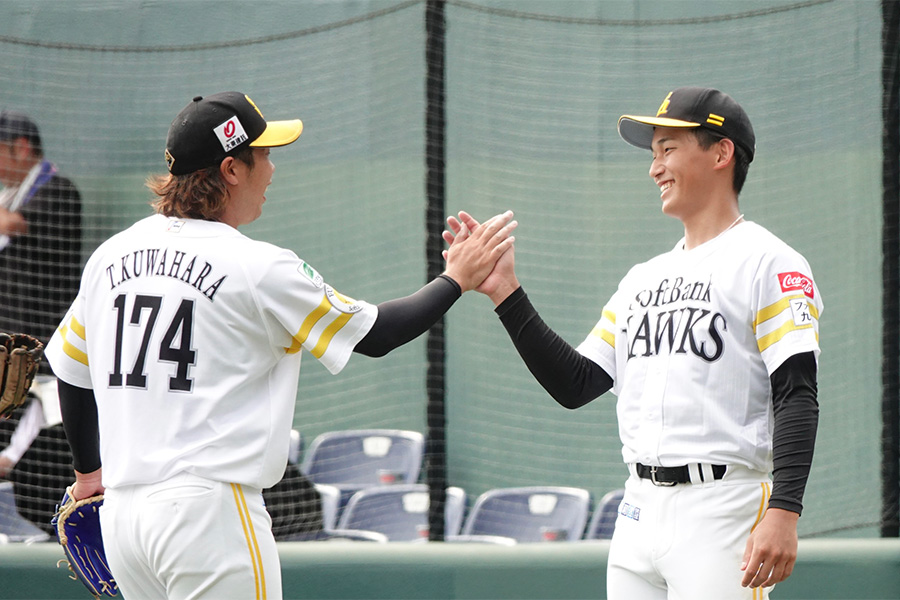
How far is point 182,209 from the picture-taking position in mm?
2381

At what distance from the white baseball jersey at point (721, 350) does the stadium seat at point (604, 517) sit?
2.38 m

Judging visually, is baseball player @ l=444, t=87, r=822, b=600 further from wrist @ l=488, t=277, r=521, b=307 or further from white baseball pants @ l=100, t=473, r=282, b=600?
white baseball pants @ l=100, t=473, r=282, b=600

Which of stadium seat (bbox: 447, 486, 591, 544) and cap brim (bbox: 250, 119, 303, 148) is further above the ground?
cap brim (bbox: 250, 119, 303, 148)

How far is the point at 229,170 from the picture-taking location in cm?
240

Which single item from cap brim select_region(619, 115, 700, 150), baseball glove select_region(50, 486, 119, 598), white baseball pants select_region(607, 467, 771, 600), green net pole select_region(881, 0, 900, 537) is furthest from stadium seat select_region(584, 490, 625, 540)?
baseball glove select_region(50, 486, 119, 598)

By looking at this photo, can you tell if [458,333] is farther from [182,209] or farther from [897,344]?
[182,209]

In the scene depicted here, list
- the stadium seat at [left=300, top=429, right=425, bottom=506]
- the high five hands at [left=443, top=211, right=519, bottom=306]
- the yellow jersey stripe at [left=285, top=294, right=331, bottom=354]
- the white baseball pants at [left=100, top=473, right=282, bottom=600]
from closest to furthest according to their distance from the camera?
the white baseball pants at [left=100, top=473, right=282, bottom=600] → the yellow jersey stripe at [left=285, top=294, right=331, bottom=354] → the high five hands at [left=443, top=211, right=519, bottom=306] → the stadium seat at [left=300, top=429, right=425, bottom=506]

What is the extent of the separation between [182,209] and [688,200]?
1.19 metres

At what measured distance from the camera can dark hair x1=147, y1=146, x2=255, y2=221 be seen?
2373 mm

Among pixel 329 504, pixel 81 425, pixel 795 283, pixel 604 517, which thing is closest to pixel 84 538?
pixel 81 425

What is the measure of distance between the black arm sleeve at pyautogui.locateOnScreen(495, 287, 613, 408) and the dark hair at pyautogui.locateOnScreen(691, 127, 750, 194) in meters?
0.57

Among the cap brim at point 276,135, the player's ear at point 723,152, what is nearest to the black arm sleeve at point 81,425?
the cap brim at point 276,135

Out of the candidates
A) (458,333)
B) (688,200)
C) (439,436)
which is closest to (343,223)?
(458,333)

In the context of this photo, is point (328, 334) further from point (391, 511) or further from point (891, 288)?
point (391, 511)
